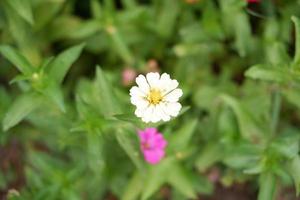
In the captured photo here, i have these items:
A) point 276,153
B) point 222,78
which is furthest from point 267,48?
point 276,153

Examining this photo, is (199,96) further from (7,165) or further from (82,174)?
(7,165)

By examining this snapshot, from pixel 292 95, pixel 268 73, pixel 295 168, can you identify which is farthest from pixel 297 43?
pixel 295 168

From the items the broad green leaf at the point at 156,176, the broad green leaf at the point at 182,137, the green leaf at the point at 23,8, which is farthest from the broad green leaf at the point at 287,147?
the green leaf at the point at 23,8

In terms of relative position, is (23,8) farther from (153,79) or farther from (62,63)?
(153,79)

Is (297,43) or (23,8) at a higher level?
(23,8)

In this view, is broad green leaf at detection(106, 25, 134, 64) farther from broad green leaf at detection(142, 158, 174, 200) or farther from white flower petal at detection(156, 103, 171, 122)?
white flower petal at detection(156, 103, 171, 122)
